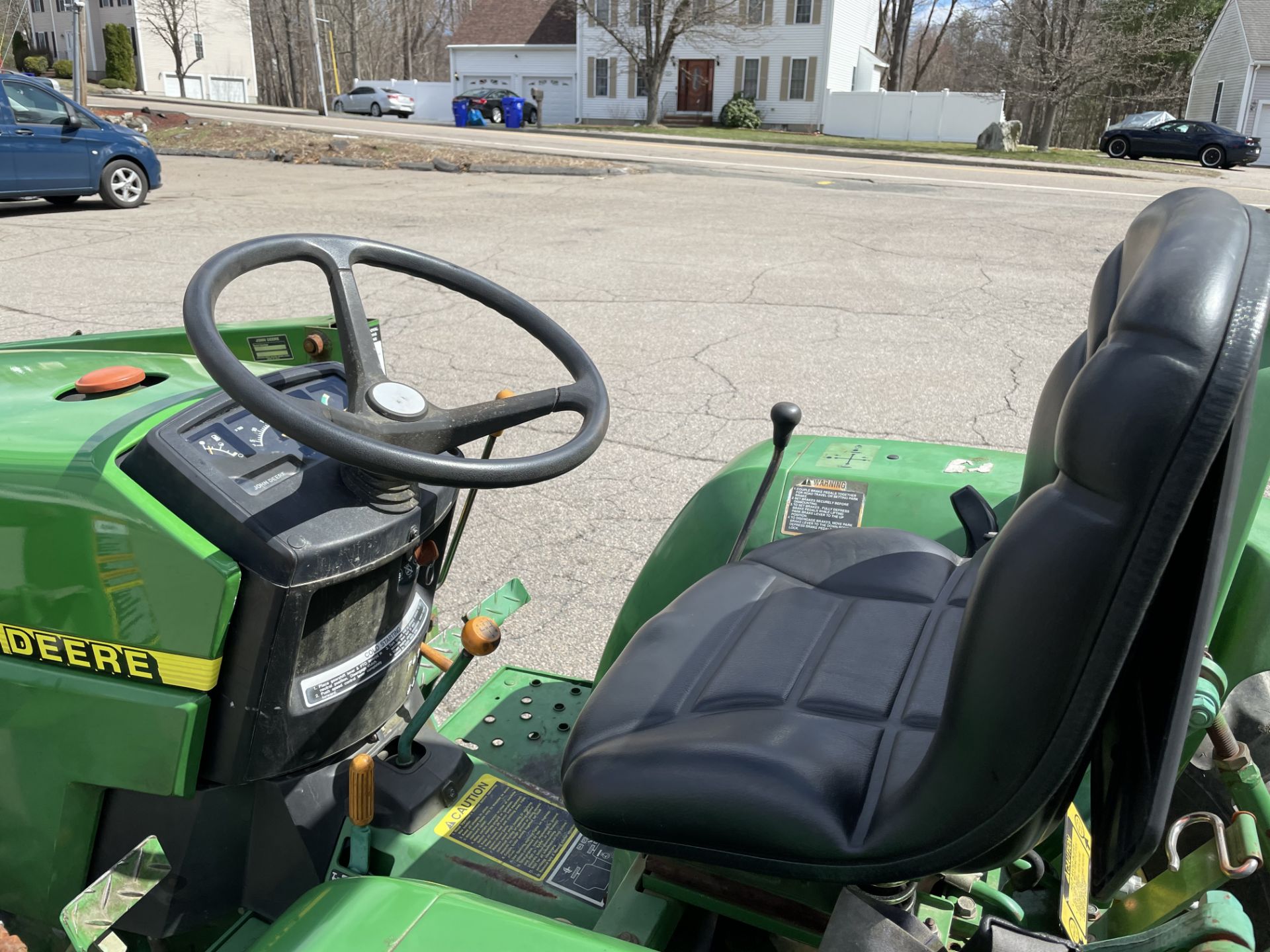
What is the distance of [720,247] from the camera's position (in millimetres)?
8711

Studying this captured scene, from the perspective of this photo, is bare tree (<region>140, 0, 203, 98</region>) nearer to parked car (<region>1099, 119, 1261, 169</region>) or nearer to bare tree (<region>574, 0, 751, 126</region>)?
bare tree (<region>574, 0, 751, 126</region>)

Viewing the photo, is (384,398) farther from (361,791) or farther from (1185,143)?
(1185,143)

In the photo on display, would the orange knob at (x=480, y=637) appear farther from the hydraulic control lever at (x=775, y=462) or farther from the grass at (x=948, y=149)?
the grass at (x=948, y=149)

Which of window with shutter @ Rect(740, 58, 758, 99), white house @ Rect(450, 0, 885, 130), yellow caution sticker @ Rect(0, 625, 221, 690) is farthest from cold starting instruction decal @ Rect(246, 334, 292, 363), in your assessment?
window with shutter @ Rect(740, 58, 758, 99)

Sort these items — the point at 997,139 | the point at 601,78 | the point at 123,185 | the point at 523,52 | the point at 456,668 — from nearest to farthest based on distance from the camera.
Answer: the point at 456,668
the point at 123,185
the point at 997,139
the point at 601,78
the point at 523,52

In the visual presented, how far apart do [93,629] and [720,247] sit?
25.9 feet

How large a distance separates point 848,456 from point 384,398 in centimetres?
98

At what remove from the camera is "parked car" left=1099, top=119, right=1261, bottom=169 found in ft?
78.0

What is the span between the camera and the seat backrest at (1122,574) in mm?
740

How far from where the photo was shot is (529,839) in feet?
5.24

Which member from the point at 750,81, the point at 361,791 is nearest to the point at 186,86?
the point at 750,81

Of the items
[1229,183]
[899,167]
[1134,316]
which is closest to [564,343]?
[1134,316]

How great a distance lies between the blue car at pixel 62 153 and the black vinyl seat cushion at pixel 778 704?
10.6m

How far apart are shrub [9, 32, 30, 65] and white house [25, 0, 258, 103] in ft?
6.89
